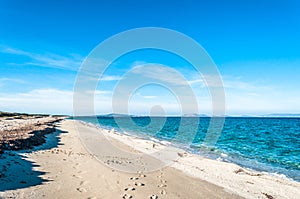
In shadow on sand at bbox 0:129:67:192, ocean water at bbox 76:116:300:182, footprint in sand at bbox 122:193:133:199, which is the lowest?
ocean water at bbox 76:116:300:182

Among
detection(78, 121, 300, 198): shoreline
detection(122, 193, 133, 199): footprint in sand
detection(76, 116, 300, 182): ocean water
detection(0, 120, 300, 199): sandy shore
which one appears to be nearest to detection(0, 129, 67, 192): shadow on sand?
detection(0, 120, 300, 199): sandy shore

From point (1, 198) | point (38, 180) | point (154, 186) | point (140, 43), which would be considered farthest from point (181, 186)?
point (140, 43)

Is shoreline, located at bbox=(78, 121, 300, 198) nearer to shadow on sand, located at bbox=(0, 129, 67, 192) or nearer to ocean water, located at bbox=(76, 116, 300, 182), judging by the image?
ocean water, located at bbox=(76, 116, 300, 182)

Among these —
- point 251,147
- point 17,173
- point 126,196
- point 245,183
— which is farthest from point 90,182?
point 251,147

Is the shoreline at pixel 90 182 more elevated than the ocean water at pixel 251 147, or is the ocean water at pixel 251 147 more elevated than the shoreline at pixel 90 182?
the shoreline at pixel 90 182

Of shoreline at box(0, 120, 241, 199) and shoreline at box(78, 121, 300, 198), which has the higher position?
shoreline at box(0, 120, 241, 199)

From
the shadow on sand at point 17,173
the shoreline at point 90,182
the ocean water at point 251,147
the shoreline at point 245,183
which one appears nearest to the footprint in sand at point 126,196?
the shoreline at point 90,182

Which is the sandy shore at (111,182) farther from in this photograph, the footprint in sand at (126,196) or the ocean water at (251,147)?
the ocean water at (251,147)

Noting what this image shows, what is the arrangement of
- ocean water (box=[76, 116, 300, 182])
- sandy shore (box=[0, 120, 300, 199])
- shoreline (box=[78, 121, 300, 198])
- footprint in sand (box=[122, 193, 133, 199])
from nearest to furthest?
1. footprint in sand (box=[122, 193, 133, 199])
2. sandy shore (box=[0, 120, 300, 199])
3. shoreline (box=[78, 121, 300, 198])
4. ocean water (box=[76, 116, 300, 182])

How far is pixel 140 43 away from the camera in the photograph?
18938mm

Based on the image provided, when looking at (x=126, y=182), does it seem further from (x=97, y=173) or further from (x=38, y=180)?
(x=38, y=180)

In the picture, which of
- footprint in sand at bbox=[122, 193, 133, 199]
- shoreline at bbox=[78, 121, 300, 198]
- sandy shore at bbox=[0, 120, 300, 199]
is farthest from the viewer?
shoreline at bbox=[78, 121, 300, 198]

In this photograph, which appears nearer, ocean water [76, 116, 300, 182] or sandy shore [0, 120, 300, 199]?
sandy shore [0, 120, 300, 199]

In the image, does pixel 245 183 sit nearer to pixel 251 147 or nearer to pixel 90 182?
pixel 90 182
